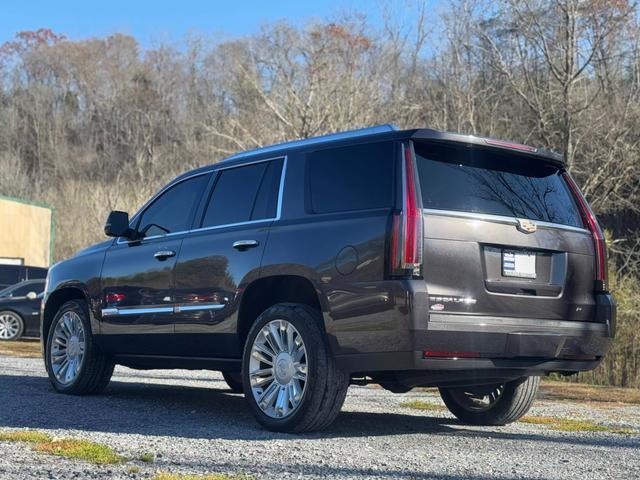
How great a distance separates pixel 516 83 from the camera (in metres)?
23.6

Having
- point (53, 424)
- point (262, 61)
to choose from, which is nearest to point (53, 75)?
point (262, 61)

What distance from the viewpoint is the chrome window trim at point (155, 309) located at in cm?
711

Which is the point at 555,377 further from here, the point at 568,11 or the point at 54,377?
the point at 568,11

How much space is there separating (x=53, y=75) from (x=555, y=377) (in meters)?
53.3

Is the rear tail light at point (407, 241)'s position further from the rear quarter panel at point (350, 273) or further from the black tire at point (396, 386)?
the black tire at point (396, 386)

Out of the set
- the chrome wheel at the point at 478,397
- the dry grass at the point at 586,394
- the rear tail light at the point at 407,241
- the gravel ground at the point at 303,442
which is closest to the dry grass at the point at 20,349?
the gravel ground at the point at 303,442

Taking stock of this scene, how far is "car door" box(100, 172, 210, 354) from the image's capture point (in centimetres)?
768

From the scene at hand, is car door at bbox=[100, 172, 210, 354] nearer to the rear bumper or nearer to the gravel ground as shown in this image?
the gravel ground

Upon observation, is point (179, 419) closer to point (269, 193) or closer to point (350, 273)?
point (269, 193)

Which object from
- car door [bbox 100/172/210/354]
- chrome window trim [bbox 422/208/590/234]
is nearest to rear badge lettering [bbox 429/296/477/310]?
chrome window trim [bbox 422/208/590/234]

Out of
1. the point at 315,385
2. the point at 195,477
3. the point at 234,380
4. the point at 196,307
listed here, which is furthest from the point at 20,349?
the point at 195,477

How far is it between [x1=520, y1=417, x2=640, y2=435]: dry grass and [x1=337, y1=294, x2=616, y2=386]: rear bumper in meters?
0.94

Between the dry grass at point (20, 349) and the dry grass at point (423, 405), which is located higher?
the dry grass at point (423, 405)

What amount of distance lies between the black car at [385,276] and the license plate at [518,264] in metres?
0.02
